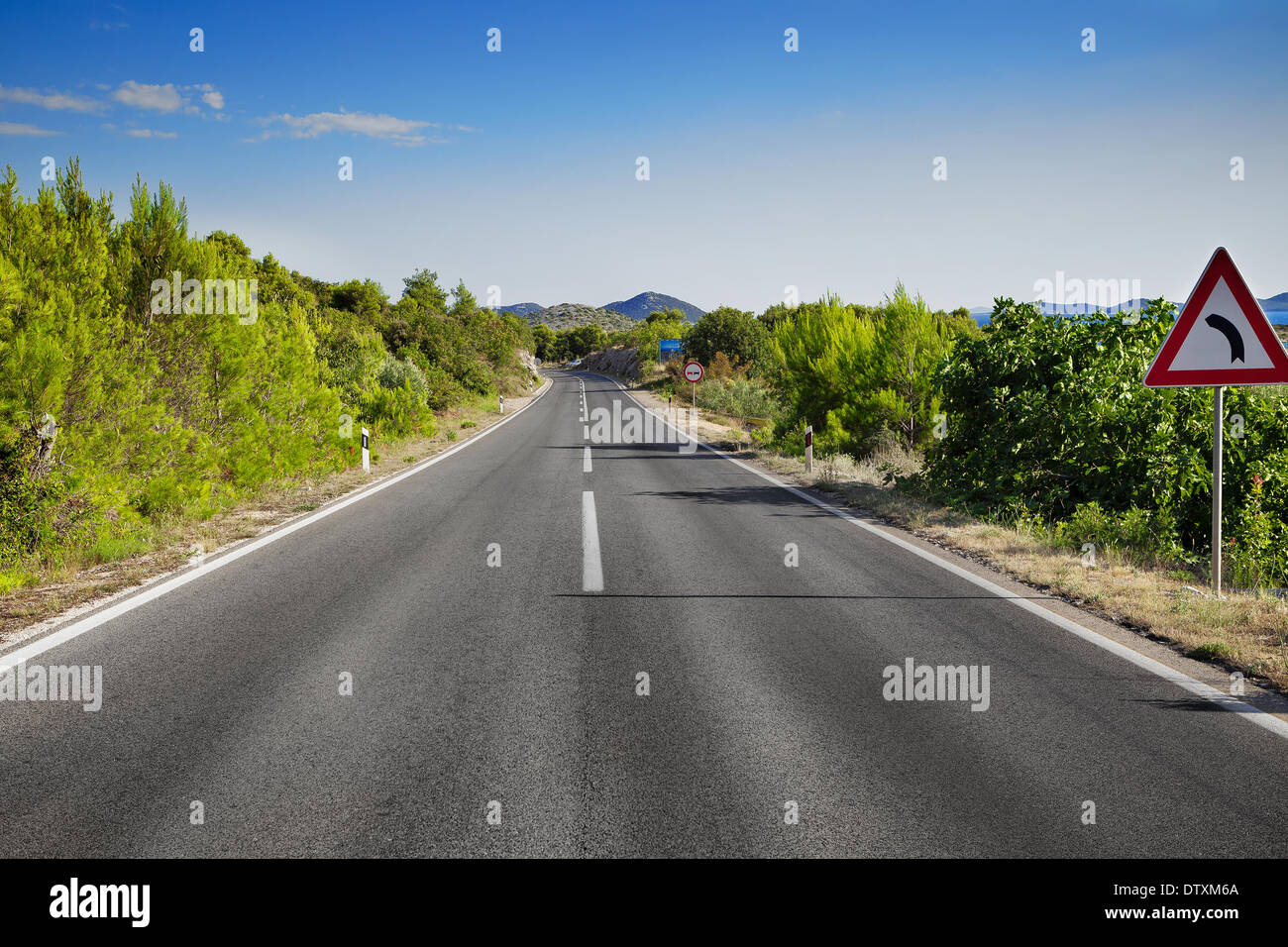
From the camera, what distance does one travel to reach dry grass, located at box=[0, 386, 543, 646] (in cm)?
617

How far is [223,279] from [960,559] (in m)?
10.3

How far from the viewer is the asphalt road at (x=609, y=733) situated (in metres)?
3.13

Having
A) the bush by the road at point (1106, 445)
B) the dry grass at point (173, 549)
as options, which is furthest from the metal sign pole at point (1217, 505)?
the dry grass at point (173, 549)

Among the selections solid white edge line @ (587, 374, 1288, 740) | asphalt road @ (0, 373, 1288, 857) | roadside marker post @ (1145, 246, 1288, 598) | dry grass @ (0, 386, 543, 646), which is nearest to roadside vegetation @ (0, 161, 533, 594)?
dry grass @ (0, 386, 543, 646)

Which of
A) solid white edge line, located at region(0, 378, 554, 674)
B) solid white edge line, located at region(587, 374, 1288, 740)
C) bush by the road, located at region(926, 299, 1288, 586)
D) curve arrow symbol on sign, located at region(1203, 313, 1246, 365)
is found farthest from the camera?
bush by the road, located at region(926, 299, 1288, 586)

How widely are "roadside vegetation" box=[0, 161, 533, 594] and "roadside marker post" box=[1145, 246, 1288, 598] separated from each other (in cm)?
950

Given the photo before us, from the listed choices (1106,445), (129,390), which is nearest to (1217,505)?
(1106,445)

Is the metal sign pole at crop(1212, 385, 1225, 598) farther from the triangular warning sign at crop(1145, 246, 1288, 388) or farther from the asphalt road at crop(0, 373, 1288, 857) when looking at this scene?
the asphalt road at crop(0, 373, 1288, 857)

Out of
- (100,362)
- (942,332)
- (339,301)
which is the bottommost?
(100,362)

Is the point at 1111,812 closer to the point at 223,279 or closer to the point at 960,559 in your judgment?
the point at 960,559

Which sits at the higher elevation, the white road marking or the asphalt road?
the white road marking

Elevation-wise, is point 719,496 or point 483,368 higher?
point 483,368

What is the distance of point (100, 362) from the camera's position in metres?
8.26
